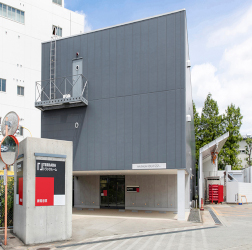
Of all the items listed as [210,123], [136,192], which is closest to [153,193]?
[136,192]

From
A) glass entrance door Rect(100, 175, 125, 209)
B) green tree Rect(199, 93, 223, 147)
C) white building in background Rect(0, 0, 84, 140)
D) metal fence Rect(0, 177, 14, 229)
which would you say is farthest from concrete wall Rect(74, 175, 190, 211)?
green tree Rect(199, 93, 223, 147)

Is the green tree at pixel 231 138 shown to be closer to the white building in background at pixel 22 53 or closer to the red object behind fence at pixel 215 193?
the red object behind fence at pixel 215 193

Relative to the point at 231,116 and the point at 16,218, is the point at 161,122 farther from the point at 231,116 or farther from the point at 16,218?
the point at 231,116

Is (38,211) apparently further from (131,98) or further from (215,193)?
(215,193)

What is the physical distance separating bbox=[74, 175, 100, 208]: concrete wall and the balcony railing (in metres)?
6.93

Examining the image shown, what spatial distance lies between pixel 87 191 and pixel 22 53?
21.1m

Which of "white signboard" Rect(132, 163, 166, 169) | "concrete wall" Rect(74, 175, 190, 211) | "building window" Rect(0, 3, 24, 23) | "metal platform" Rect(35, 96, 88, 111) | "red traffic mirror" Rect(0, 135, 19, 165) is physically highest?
"building window" Rect(0, 3, 24, 23)

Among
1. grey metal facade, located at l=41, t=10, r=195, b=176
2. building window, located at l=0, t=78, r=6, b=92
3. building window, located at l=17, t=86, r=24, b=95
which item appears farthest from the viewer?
building window, located at l=17, t=86, r=24, b=95

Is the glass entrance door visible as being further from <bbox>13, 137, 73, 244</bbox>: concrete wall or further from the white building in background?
the white building in background

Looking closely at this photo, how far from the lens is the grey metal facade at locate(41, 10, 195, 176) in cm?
1673

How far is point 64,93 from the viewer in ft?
65.3

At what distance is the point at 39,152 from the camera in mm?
10586

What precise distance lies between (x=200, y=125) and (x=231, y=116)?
19.1ft

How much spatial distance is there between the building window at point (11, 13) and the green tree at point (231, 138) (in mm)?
36138
